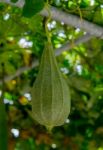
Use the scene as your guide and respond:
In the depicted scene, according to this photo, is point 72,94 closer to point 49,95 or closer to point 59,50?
point 59,50

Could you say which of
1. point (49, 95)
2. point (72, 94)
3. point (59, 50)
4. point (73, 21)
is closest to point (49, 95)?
point (49, 95)

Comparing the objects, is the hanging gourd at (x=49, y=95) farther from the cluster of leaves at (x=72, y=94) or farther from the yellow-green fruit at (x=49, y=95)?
the cluster of leaves at (x=72, y=94)

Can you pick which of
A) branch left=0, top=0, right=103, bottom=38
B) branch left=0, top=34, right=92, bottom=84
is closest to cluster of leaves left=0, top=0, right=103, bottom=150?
branch left=0, top=34, right=92, bottom=84

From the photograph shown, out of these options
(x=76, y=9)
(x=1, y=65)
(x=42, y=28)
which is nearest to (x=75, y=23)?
(x=76, y=9)

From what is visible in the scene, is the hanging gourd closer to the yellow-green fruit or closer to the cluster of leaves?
the yellow-green fruit

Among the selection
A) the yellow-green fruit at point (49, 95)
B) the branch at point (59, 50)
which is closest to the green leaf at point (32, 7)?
the yellow-green fruit at point (49, 95)
